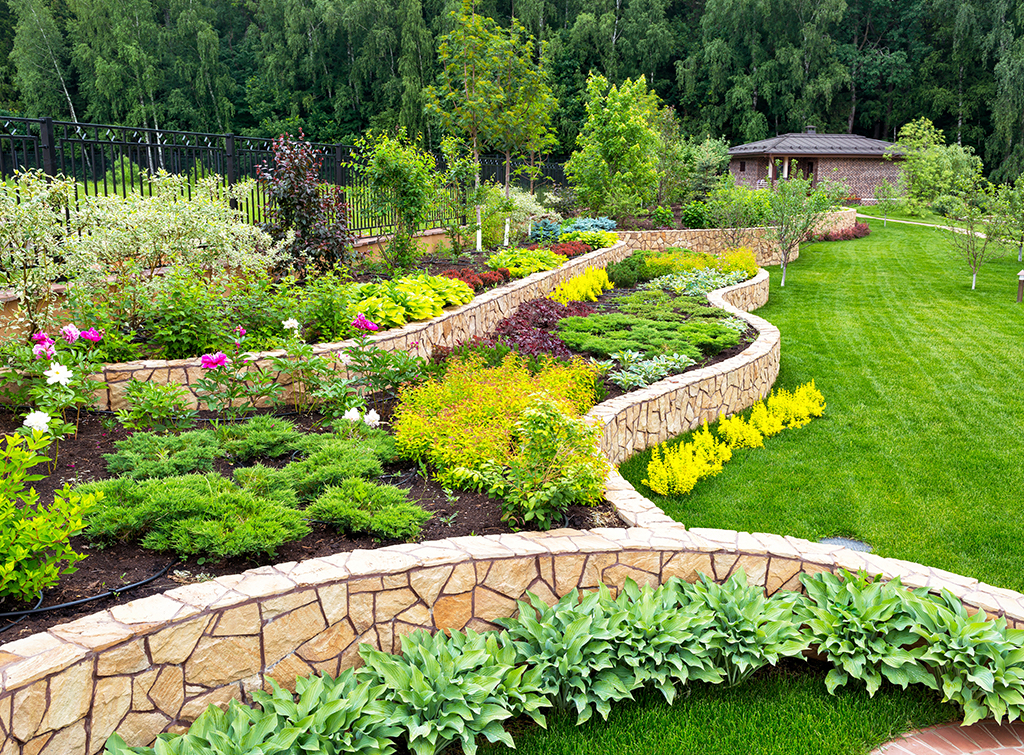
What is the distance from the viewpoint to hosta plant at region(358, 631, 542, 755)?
280 cm

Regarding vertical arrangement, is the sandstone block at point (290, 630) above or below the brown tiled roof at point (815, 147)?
below

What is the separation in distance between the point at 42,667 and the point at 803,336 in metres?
10.4

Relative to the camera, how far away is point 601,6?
42.2 meters

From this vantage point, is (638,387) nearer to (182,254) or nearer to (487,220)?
(182,254)

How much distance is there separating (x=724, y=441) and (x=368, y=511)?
402 centimetres

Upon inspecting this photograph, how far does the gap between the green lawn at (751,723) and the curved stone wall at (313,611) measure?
603mm

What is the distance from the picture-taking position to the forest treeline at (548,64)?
1496 inches

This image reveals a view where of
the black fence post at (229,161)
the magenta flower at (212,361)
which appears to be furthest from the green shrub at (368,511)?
the black fence post at (229,161)

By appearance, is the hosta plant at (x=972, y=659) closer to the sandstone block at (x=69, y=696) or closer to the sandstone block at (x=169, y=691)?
the sandstone block at (x=169, y=691)

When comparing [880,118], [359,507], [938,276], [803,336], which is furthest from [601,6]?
[359,507]

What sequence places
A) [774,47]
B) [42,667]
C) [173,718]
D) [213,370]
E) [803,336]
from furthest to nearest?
[774,47] → [803,336] → [213,370] → [173,718] → [42,667]

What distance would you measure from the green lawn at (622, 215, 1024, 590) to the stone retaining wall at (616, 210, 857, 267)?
4.85 metres

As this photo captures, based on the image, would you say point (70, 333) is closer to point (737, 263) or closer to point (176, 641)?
point (176, 641)

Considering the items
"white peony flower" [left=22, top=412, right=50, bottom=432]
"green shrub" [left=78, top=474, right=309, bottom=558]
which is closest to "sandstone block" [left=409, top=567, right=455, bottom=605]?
"green shrub" [left=78, top=474, right=309, bottom=558]
